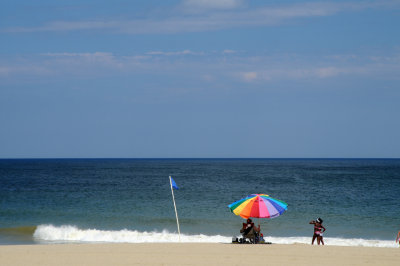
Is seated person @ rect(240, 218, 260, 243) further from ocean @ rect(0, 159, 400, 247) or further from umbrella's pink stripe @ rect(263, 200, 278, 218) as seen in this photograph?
ocean @ rect(0, 159, 400, 247)

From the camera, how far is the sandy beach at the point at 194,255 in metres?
13.2

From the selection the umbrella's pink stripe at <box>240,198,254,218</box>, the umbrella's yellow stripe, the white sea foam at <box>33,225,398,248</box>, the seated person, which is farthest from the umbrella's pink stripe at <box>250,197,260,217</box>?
the white sea foam at <box>33,225,398,248</box>

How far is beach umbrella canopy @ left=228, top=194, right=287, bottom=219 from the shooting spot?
1595 cm

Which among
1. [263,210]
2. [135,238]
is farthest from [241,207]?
[135,238]

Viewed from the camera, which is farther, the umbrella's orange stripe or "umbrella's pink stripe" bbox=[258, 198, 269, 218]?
the umbrella's orange stripe

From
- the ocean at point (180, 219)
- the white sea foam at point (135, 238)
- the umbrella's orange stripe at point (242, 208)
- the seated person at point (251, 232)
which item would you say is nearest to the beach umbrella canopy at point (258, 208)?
the umbrella's orange stripe at point (242, 208)

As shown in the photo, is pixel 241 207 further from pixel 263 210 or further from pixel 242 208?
pixel 263 210

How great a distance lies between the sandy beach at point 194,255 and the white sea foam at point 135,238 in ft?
22.8

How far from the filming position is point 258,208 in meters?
16.0

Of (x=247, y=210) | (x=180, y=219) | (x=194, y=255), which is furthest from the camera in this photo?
(x=180, y=219)

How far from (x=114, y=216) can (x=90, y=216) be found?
5.03 ft

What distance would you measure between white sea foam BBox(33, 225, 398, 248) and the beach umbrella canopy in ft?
20.8

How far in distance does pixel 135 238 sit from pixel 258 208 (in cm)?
989

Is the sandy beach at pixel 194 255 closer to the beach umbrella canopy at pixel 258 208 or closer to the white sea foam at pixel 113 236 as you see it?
the beach umbrella canopy at pixel 258 208
